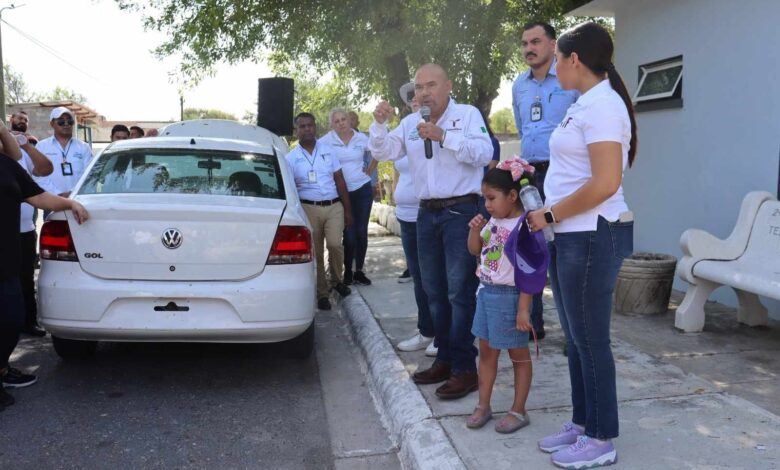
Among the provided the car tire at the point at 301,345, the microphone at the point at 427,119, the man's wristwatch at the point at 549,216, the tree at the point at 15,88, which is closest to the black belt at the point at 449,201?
the microphone at the point at 427,119

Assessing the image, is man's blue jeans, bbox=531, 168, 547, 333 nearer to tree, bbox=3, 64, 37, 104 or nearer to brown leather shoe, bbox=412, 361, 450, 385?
brown leather shoe, bbox=412, 361, 450, 385

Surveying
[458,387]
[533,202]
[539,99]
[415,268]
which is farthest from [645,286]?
[533,202]

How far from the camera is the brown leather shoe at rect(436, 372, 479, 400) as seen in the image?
3.99 meters

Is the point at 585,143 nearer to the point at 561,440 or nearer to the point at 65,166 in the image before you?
the point at 561,440

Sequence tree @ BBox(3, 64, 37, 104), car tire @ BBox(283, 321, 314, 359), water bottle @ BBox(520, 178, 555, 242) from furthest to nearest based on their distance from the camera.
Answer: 1. tree @ BBox(3, 64, 37, 104)
2. car tire @ BBox(283, 321, 314, 359)
3. water bottle @ BBox(520, 178, 555, 242)

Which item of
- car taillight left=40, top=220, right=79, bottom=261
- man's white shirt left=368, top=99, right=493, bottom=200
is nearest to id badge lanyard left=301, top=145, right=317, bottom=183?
man's white shirt left=368, top=99, right=493, bottom=200

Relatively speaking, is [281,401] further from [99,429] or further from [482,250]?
[482,250]

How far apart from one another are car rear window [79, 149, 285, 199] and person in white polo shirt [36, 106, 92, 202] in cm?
183

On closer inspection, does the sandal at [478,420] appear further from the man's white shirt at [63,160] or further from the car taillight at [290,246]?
the man's white shirt at [63,160]

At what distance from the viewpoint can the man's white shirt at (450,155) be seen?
3889 mm

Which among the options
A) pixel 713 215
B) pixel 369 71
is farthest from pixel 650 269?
pixel 369 71

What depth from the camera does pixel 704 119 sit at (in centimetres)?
638

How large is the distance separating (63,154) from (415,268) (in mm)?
4034

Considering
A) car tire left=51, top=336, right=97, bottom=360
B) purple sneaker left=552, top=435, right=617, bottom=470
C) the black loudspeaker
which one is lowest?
car tire left=51, top=336, right=97, bottom=360
